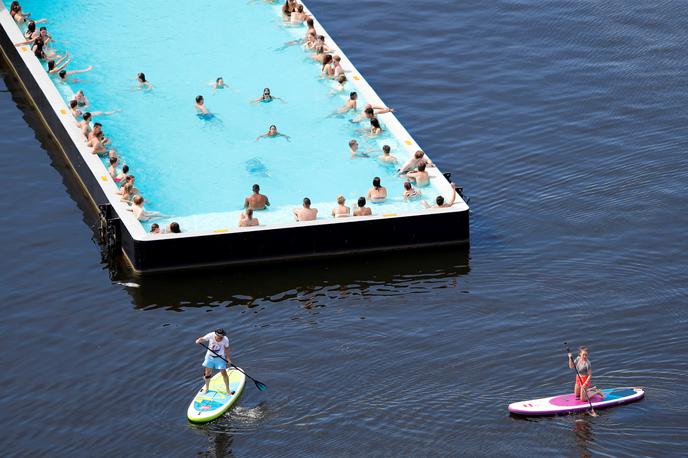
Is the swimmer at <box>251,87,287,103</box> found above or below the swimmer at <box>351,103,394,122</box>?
above

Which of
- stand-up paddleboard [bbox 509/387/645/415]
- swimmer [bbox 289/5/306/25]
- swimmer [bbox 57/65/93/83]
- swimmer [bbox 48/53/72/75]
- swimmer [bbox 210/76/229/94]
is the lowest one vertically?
stand-up paddleboard [bbox 509/387/645/415]

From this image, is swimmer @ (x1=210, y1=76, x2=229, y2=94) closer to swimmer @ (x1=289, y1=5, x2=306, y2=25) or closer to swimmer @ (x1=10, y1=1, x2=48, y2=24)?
swimmer @ (x1=289, y1=5, x2=306, y2=25)

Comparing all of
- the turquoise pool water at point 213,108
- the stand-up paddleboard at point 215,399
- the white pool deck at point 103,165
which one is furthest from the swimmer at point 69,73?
the stand-up paddleboard at point 215,399

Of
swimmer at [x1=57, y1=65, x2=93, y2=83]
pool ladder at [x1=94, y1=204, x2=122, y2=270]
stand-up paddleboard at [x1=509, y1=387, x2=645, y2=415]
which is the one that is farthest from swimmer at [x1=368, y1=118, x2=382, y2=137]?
stand-up paddleboard at [x1=509, y1=387, x2=645, y2=415]

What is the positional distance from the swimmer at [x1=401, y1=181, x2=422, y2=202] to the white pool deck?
68 cm

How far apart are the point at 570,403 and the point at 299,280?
9288 millimetres

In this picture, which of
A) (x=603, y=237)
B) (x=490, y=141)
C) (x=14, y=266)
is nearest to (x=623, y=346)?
(x=603, y=237)

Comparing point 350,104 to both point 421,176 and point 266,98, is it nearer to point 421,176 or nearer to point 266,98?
point 266,98

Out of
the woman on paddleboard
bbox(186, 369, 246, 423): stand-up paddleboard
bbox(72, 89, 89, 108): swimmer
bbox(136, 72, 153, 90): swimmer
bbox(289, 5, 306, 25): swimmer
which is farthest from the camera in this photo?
bbox(289, 5, 306, 25): swimmer

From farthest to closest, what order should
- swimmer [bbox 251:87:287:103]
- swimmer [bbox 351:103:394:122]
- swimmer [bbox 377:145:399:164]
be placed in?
swimmer [bbox 251:87:287:103], swimmer [bbox 351:103:394:122], swimmer [bbox 377:145:399:164]

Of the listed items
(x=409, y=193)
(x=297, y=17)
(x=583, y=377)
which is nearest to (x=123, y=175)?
(x=409, y=193)

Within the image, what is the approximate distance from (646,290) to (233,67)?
18.4m

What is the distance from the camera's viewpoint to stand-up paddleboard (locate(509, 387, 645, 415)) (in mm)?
32938

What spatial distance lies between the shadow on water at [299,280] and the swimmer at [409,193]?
1.85m
